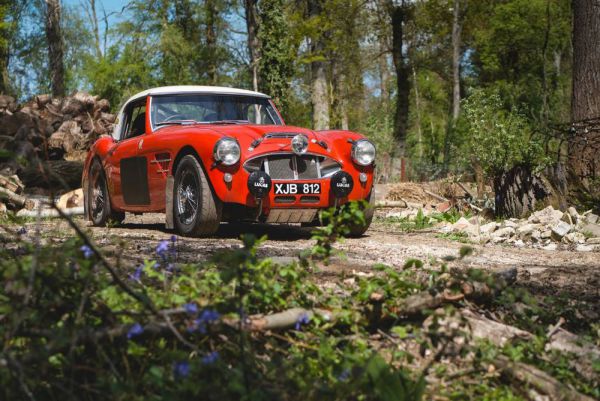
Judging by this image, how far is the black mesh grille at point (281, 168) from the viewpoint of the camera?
7.56 metres

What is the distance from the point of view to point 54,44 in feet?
95.5

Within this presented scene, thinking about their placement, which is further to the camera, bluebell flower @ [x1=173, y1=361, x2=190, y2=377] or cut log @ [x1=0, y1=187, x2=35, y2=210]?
cut log @ [x1=0, y1=187, x2=35, y2=210]

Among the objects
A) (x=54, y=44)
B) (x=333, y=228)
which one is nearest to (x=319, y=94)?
(x=54, y=44)

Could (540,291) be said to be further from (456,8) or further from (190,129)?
(456,8)

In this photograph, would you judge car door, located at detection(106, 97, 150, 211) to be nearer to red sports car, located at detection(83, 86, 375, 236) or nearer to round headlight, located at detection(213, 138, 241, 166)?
red sports car, located at detection(83, 86, 375, 236)

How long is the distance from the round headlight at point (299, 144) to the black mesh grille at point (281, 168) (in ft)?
0.38

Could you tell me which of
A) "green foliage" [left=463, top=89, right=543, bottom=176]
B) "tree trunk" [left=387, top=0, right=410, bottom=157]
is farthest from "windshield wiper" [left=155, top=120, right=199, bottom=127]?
"tree trunk" [left=387, top=0, right=410, bottom=157]

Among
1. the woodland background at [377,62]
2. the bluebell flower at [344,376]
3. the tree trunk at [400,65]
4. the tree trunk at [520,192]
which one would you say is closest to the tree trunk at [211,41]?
the woodland background at [377,62]

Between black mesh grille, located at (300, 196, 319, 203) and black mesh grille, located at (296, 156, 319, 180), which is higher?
black mesh grille, located at (296, 156, 319, 180)

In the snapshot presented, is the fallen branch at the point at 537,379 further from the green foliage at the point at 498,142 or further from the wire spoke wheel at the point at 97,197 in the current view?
the wire spoke wheel at the point at 97,197

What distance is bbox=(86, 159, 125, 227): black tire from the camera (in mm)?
9922

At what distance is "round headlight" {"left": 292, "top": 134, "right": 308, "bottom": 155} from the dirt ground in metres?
0.88

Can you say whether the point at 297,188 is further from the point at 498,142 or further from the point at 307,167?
the point at 498,142

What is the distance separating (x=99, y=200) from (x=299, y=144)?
3.74m
